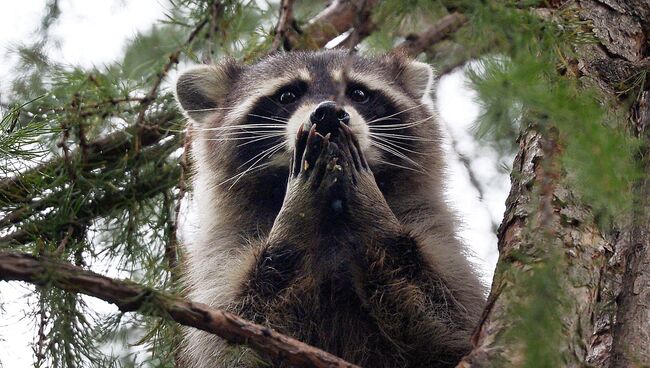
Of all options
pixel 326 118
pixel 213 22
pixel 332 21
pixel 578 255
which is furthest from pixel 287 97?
pixel 578 255

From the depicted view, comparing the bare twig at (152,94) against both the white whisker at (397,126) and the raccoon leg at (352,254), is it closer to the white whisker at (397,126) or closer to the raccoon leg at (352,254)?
the raccoon leg at (352,254)

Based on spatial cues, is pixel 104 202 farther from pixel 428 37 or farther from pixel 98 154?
pixel 428 37

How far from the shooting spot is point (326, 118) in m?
3.44

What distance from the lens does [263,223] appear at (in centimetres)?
402

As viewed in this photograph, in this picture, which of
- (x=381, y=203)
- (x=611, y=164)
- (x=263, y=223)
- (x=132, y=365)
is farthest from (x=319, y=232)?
(x=611, y=164)

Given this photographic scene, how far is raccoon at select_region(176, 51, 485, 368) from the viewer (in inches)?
132

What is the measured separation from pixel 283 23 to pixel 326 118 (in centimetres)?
96

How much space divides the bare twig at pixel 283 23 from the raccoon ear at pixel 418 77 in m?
0.69

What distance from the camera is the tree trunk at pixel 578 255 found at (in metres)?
2.08

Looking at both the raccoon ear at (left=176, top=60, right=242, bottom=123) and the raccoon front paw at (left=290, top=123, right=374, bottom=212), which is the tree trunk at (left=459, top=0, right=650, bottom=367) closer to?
the raccoon front paw at (left=290, top=123, right=374, bottom=212)

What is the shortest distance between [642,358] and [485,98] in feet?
3.19

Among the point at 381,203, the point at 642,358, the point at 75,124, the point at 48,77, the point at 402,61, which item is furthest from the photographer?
the point at 402,61

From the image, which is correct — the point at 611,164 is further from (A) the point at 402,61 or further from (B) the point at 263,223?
(A) the point at 402,61

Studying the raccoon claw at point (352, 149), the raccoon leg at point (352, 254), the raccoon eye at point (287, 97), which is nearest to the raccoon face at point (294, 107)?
the raccoon eye at point (287, 97)
